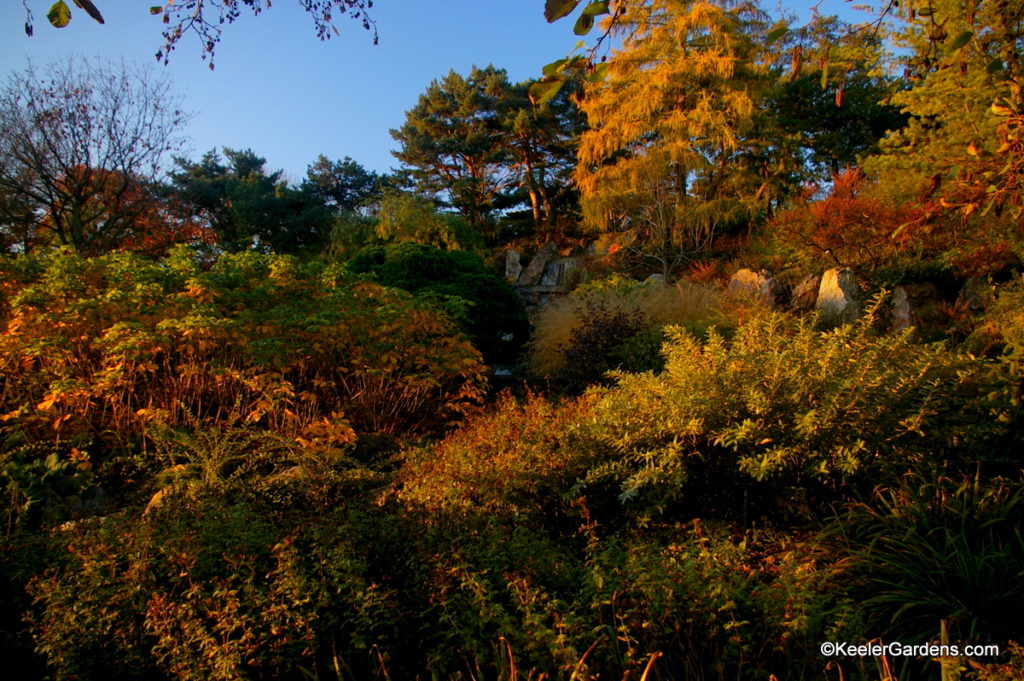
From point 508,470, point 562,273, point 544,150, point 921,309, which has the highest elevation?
point 544,150

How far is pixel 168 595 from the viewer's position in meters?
2.12

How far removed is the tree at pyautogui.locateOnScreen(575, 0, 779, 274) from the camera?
14625 millimetres

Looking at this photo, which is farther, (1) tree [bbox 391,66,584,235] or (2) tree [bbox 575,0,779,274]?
(1) tree [bbox 391,66,584,235]

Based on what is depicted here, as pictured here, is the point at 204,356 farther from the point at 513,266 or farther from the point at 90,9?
the point at 513,266

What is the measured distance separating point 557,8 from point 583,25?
0.07m

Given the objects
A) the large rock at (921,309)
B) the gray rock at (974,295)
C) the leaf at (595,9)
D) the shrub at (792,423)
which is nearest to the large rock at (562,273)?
the large rock at (921,309)

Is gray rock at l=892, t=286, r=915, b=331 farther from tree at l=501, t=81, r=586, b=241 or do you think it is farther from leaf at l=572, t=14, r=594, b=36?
tree at l=501, t=81, r=586, b=241

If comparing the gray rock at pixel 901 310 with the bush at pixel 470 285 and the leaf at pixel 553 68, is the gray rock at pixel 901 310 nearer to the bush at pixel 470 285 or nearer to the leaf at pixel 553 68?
the bush at pixel 470 285

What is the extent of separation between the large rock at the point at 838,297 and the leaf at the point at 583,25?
6635 millimetres

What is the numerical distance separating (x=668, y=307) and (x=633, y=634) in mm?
5725

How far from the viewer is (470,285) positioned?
8.11m

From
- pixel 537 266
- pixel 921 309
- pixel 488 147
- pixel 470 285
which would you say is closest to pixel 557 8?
pixel 470 285

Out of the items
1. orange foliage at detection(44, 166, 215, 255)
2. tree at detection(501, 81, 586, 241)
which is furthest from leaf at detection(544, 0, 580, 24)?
tree at detection(501, 81, 586, 241)

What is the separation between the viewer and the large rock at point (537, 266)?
17.9 m
